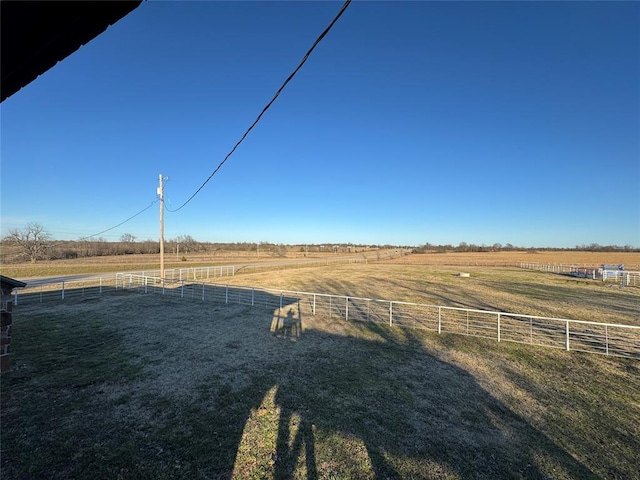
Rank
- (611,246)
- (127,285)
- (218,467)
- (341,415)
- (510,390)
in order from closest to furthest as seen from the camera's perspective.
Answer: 1. (218,467)
2. (341,415)
3. (510,390)
4. (127,285)
5. (611,246)

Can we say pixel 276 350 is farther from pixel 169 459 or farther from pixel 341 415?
pixel 169 459

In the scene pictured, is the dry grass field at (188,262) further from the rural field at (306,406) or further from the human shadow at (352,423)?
the human shadow at (352,423)

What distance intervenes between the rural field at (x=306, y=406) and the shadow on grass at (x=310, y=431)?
0.08ft

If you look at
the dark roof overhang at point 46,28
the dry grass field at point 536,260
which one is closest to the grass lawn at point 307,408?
the dark roof overhang at point 46,28

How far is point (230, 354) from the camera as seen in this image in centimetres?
731

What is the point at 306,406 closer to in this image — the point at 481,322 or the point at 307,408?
the point at 307,408

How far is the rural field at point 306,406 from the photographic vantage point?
3.57 meters

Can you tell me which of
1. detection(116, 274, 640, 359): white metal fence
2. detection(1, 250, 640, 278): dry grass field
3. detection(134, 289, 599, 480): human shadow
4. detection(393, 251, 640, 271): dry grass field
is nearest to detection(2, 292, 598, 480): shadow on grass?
detection(134, 289, 599, 480): human shadow

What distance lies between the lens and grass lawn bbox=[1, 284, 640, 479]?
3.56 meters

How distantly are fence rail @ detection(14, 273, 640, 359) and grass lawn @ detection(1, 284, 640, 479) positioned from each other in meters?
1.07

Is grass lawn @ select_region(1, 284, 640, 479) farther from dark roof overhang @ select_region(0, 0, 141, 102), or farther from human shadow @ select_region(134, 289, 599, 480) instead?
dark roof overhang @ select_region(0, 0, 141, 102)

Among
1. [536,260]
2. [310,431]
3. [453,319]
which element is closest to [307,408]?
[310,431]

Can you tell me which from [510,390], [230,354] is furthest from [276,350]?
[510,390]

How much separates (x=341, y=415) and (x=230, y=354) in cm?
375
